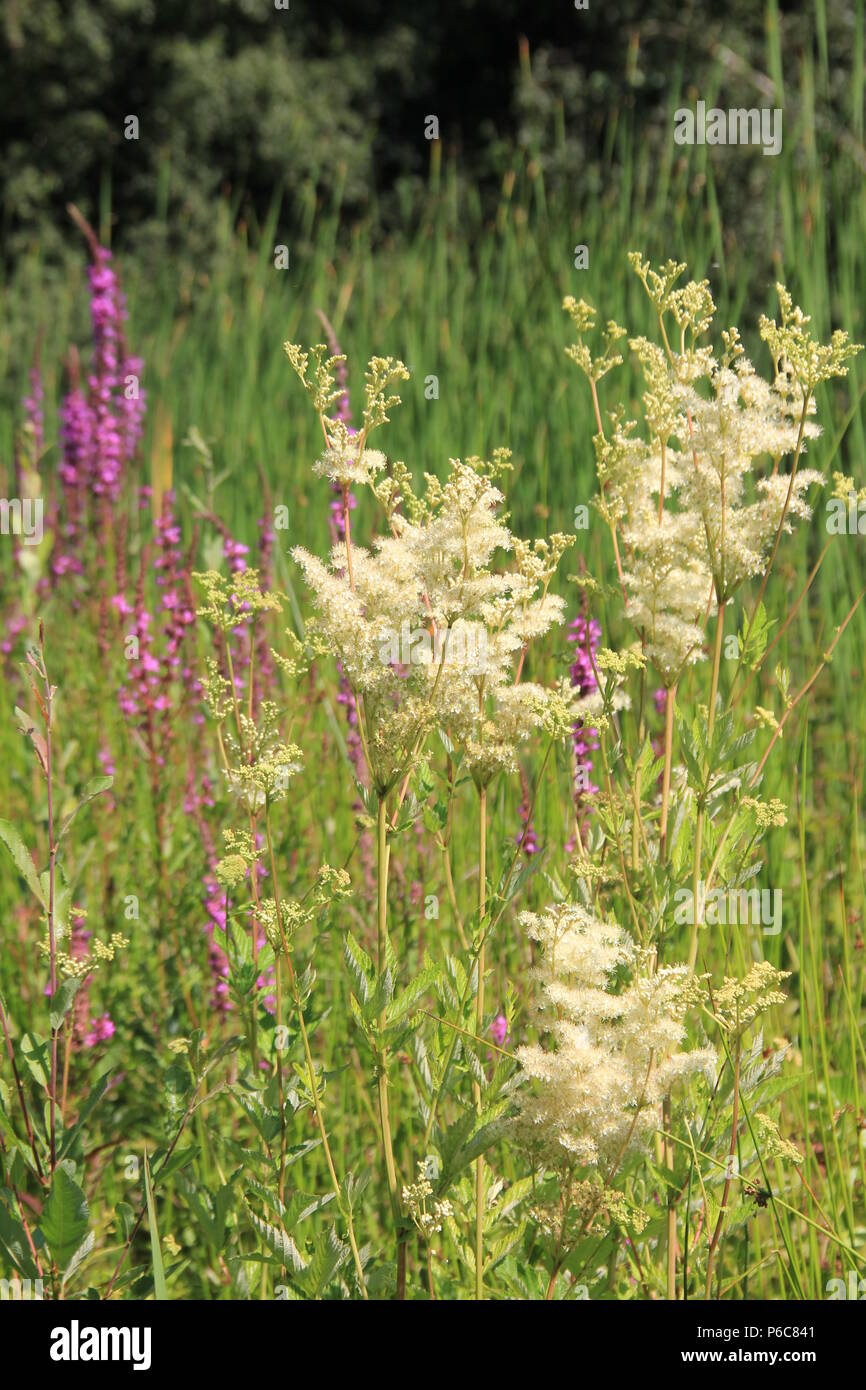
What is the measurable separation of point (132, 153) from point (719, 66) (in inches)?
627

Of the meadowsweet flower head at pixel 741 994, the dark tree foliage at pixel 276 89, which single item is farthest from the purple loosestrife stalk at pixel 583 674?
the dark tree foliage at pixel 276 89

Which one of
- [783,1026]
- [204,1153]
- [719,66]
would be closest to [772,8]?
[719,66]

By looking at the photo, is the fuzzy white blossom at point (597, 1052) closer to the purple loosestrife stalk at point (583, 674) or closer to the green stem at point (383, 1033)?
the green stem at point (383, 1033)

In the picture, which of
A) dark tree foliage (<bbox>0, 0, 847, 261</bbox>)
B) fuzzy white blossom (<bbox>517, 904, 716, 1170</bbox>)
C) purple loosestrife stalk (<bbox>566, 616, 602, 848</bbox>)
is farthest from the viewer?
dark tree foliage (<bbox>0, 0, 847, 261</bbox>)

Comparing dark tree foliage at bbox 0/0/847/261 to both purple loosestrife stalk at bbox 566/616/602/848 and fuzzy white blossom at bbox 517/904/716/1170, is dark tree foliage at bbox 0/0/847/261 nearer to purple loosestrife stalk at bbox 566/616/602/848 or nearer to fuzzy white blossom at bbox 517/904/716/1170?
purple loosestrife stalk at bbox 566/616/602/848

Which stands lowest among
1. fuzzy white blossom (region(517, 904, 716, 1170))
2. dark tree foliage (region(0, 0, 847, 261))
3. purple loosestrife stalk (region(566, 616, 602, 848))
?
fuzzy white blossom (region(517, 904, 716, 1170))

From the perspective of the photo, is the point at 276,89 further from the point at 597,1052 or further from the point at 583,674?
the point at 597,1052

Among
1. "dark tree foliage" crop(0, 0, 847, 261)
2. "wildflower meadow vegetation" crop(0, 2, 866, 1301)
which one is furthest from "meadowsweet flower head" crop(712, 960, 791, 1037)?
"dark tree foliage" crop(0, 0, 847, 261)

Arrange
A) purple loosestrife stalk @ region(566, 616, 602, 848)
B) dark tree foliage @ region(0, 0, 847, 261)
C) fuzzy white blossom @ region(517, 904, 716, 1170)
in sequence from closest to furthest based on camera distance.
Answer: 1. fuzzy white blossom @ region(517, 904, 716, 1170)
2. purple loosestrife stalk @ region(566, 616, 602, 848)
3. dark tree foliage @ region(0, 0, 847, 261)

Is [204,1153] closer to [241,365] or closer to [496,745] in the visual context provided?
[496,745]

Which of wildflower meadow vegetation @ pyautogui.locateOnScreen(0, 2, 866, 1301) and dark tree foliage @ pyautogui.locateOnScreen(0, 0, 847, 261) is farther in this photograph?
dark tree foliage @ pyautogui.locateOnScreen(0, 0, 847, 261)

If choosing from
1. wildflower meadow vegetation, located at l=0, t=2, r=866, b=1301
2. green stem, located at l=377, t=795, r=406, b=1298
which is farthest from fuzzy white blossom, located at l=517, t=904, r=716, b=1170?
green stem, located at l=377, t=795, r=406, b=1298

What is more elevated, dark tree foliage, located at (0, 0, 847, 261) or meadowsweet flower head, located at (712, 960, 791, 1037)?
dark tree foliage, located at (0, 0, 847, 261)

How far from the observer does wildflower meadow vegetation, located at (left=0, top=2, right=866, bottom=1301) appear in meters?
1.57
